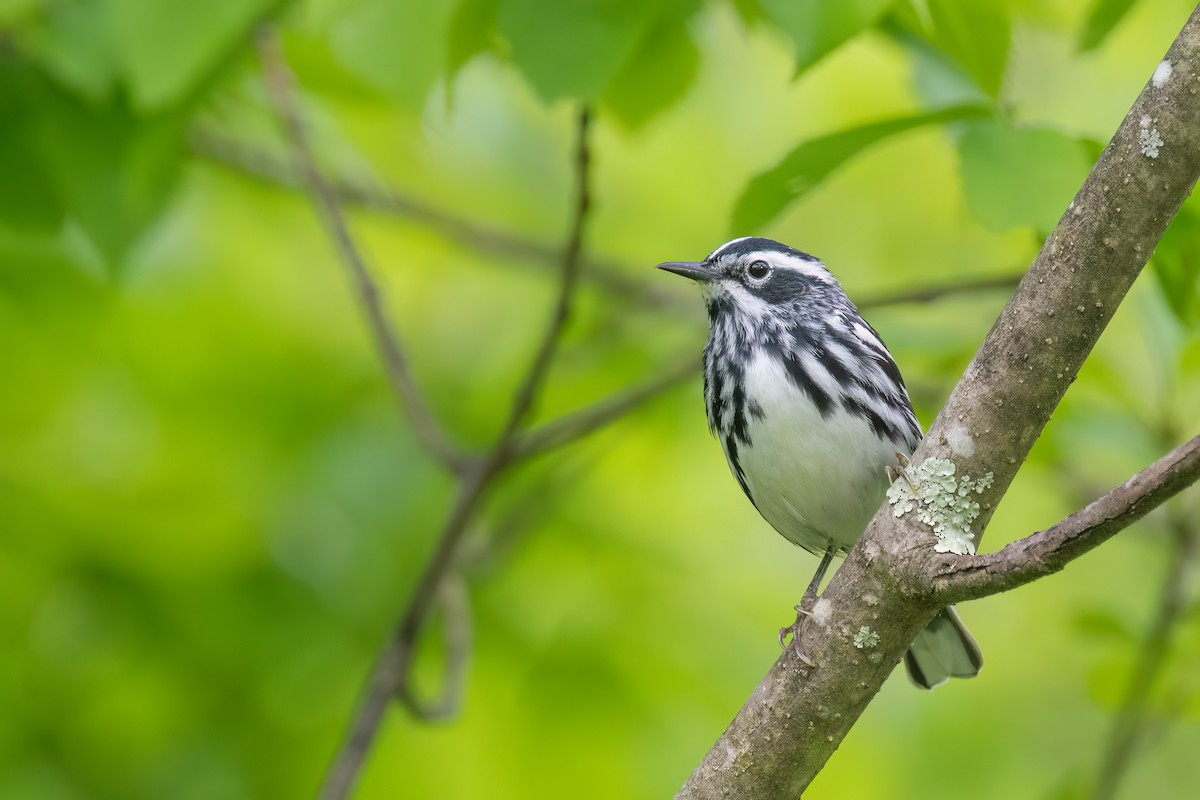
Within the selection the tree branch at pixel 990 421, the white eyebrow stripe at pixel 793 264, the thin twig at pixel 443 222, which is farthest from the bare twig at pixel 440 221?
the tree branch at pixel 990 421

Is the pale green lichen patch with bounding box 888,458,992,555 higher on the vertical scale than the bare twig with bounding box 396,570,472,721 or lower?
higher

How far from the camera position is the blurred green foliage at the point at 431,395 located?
367 cm

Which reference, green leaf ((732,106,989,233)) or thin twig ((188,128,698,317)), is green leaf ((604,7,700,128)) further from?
thin twig ((188,128,698,317))

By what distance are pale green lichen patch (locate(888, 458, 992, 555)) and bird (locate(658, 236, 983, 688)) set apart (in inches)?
59.8

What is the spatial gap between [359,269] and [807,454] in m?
1.65

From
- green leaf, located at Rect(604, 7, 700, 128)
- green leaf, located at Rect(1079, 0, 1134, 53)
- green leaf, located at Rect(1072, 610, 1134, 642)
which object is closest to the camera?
green leaf, located at Rect(1079, 0, 1134, 53)

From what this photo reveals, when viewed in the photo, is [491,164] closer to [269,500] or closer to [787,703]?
[269,500]

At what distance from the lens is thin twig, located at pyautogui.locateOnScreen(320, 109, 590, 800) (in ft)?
13.2

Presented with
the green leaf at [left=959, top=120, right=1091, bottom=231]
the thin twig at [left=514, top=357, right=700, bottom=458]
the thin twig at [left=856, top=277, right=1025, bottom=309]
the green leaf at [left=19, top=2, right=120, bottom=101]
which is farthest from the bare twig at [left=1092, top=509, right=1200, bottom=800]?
the green leaf at [left=19, top=2, right=120, bottom=101]

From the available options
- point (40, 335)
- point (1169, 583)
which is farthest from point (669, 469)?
point (40, 335)

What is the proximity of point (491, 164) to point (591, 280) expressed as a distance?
1.45 metres

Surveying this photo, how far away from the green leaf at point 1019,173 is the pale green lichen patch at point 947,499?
550 millimetres

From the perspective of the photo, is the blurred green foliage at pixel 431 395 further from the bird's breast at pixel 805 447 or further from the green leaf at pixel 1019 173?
the bird's breast at pixel 805 447

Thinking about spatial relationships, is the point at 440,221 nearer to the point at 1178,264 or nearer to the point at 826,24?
the point at 826,24
